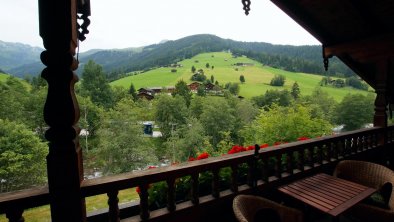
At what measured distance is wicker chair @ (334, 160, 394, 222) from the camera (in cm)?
270

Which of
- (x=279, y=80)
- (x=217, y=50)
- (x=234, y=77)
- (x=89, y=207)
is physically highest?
(x=217, y=50)

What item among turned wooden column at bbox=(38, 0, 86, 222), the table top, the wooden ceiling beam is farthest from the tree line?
turned wooden column at bbox=(38, 0, 86, 222)

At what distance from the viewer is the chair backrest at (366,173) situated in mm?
3176

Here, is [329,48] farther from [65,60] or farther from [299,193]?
[65,60]

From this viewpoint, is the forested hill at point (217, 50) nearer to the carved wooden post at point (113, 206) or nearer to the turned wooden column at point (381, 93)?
the turned wooden column at point (381, 93)

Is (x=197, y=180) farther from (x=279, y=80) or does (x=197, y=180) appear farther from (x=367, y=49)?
(x=279, y=80)

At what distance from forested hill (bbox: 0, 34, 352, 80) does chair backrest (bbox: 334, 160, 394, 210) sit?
55077 mm

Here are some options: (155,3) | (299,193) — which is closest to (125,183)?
(299,193)

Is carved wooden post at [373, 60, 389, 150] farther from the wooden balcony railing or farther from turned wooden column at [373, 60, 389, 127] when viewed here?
the wooden balcony railing

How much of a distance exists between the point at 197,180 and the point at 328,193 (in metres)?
1.43

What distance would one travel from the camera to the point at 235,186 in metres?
2.70

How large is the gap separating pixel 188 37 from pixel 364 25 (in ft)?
456

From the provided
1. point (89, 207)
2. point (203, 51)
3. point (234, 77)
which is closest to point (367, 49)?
point (89, 207)

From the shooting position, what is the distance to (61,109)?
5.38 ft
